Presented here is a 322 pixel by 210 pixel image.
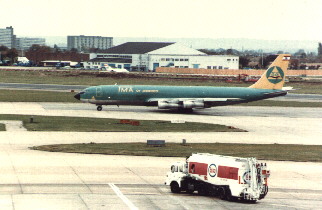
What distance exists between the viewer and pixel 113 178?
140 ft

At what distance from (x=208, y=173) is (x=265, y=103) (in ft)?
283

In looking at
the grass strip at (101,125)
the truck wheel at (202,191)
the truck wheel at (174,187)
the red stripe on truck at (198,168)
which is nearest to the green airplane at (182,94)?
the grass strip at (101,125)

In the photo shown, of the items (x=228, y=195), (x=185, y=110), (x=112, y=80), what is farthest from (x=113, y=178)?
(x=112, y=80)

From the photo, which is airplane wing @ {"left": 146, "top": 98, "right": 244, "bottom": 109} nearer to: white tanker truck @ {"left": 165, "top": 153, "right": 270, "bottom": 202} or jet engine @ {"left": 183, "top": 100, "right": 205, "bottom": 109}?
jet engine @ {"left": 183, "top": 100, "right": 205, "bottom": 109}

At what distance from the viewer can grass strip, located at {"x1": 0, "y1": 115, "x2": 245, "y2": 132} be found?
72.5m

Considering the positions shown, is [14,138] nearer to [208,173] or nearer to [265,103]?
[208,173]

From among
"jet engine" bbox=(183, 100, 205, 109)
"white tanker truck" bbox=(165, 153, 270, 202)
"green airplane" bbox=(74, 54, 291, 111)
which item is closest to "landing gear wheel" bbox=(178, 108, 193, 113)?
"green airplane" bbox=(74, 54, 291, 111)

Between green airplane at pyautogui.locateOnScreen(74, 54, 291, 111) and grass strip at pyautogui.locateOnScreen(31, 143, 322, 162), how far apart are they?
34.2 meters

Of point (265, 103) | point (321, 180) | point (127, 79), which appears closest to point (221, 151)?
point (321, 180)

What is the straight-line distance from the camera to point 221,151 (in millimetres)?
57344

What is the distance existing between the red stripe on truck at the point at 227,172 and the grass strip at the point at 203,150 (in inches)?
718

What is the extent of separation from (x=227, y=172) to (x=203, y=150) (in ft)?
72.7

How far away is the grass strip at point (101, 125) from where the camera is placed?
72500 mm

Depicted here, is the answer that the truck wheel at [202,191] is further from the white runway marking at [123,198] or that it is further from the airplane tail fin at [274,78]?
the airplane tail fin at [274,78]
